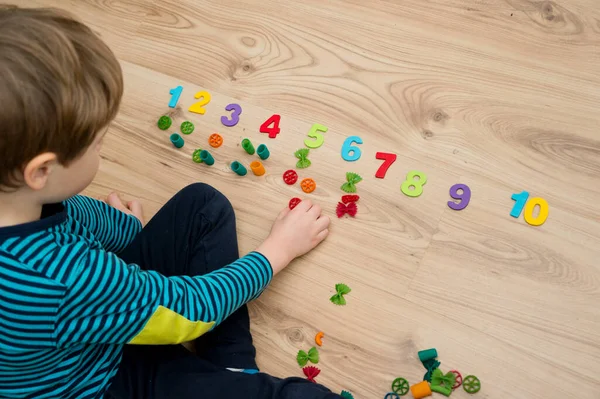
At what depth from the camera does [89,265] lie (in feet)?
2.27

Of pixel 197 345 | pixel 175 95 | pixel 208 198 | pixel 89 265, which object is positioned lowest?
pixel 197 345

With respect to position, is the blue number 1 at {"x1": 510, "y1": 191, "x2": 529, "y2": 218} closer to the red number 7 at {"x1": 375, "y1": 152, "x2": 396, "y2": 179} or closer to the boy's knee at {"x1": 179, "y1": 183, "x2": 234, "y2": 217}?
the red number 7 at {"x1": 375, "y1": 152, "x2": 396, "y2": 179}

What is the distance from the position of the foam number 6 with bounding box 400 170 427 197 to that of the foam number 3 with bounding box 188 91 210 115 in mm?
428

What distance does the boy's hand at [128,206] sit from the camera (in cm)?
109

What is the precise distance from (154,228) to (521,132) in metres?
0.64

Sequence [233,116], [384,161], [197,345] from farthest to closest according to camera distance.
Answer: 1. [233,116]
2. [384,161]
3. [197,345]

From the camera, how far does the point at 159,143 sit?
1.18 m

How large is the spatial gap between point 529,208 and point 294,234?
0.38m

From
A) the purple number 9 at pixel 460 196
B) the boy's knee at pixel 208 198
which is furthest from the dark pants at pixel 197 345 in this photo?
the purple number 9 at pixel 460 196

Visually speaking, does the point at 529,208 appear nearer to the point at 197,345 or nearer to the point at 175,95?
the point at 197,345

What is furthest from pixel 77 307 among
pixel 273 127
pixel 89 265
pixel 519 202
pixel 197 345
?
pixel 519 202

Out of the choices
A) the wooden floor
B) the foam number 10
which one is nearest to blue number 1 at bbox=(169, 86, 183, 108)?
the wooden floor

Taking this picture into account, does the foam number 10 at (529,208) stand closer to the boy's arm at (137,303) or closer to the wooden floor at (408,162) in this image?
the wooden floor at (408,162)

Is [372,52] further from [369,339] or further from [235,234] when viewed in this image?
[369,339]
